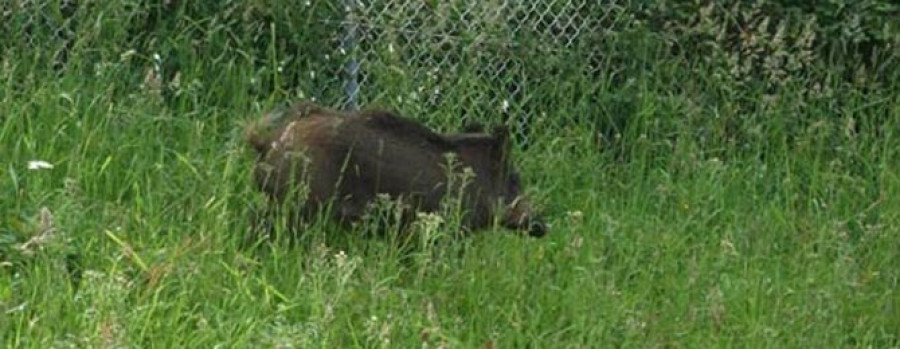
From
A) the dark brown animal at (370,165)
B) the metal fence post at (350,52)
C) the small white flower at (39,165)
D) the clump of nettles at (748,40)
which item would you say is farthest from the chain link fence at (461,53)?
the small white flower at (39,165)

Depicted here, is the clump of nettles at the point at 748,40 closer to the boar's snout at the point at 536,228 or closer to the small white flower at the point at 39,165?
the boar's snout at the point at 536,228

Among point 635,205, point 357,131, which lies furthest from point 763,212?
point 357,131

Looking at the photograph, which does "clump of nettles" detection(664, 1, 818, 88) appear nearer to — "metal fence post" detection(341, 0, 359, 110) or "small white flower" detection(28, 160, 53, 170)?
"metal fence post" detection(341, 0, 359, 110)

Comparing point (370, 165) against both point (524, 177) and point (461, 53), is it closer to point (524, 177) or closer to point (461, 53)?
point (524, 177)

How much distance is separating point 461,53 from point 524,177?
764 millimetres

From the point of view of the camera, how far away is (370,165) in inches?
225

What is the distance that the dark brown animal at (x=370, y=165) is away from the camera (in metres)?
5.61

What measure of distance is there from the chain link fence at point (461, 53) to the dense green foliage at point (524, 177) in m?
0.02

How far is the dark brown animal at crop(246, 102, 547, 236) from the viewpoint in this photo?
561 centimetres

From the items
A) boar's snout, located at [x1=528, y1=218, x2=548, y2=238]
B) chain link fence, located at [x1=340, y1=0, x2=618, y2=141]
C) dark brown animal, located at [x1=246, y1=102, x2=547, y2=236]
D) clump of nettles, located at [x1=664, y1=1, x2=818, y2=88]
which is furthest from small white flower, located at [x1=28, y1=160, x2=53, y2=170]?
clump of nettles, located at [x1=664, y1=1, x2=818, y2=88]

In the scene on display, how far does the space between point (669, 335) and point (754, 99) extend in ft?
6.98

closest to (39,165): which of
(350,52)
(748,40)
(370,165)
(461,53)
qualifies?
(370,165)

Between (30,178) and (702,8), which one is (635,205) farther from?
(30,178)

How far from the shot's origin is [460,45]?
7344 millimetres
